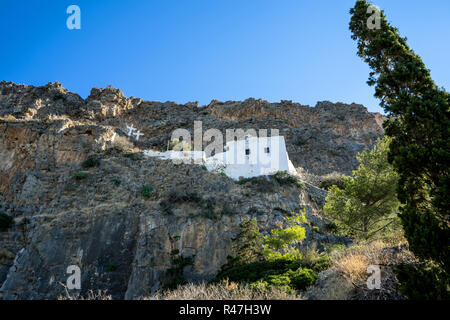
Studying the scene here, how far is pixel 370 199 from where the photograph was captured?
11992 mm

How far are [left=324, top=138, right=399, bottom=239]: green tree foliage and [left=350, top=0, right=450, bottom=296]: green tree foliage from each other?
4.60 metres

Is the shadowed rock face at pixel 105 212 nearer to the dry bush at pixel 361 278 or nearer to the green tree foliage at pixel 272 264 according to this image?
the green tree foliage at pixel 272 264

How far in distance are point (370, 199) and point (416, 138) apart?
6.25 meters

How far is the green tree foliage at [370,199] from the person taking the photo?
1164 cm

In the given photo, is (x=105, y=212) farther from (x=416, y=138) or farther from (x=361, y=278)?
(x=416, y=138)

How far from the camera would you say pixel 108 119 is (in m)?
41.2

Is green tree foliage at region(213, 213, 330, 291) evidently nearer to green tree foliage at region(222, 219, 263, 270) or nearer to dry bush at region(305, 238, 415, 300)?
green tree foliage at region(222, 219, 263, 270)

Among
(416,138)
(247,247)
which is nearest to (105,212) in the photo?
(247,247)

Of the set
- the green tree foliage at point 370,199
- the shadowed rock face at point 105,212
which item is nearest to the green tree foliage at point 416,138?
the green tree foliage at point 370,199

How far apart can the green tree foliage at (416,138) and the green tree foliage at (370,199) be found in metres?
4.60

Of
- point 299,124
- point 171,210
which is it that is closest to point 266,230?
point 171,210

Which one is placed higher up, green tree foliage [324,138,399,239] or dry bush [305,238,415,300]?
green tree foliage [324,138,399,239]

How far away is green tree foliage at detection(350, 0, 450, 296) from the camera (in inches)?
210

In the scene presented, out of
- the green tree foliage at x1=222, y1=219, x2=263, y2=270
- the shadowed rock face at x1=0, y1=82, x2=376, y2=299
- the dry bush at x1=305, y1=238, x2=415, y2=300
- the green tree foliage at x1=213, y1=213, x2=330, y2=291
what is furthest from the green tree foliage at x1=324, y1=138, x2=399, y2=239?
the shadowed rock face at x1=0, y1=82, x2=376, y2=299
